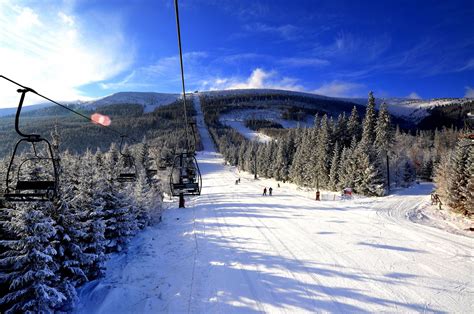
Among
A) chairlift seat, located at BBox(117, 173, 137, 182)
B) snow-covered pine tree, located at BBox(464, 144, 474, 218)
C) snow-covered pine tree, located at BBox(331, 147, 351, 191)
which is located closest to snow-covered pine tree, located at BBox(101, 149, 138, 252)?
chairlift seat, located at BBox(117, 173, 137, 182)

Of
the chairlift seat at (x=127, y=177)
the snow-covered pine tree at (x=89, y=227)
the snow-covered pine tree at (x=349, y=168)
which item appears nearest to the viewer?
the snow-covered pine tree at (x=89, y=227)

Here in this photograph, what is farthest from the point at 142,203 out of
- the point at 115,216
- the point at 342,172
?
the point at 342,172

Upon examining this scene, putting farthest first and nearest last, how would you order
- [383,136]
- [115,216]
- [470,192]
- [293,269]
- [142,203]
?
[383,136]
[142,203]
[470,192]
[115,216]
[293,269]

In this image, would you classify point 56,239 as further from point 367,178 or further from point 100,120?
point 367,178

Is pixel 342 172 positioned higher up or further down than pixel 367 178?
higher up

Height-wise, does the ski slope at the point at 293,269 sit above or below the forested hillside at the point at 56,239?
below

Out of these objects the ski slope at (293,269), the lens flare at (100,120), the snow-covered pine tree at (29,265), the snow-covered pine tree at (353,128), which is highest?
the snow-covered pine tree at (353,128)

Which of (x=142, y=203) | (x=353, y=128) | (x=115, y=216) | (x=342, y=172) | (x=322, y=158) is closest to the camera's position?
(x=115, y=216)

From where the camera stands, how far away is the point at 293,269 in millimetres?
15320

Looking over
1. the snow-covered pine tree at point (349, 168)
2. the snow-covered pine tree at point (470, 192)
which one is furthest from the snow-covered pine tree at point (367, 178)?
the snow-covered pine tree at point (470, 192)

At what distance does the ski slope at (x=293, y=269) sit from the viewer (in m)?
12.2

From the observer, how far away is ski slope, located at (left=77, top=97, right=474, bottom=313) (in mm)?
12234

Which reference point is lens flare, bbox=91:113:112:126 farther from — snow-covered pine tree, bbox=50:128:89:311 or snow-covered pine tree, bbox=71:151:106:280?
snow-covered pine tree, bbox=71:151:106:280

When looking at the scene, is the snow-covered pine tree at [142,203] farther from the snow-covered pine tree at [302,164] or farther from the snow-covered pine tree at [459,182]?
the snow-covered pine tree at [302,164]
